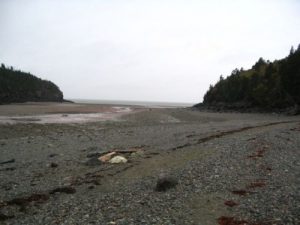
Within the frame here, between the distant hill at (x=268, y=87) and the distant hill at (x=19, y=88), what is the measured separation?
9525cm

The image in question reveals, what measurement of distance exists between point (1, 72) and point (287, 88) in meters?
137

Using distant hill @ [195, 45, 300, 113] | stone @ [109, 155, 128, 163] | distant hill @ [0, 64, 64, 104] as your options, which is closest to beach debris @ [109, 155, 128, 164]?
stone @ [109, 155, 128, 163]

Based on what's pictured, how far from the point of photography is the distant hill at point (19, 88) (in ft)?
487

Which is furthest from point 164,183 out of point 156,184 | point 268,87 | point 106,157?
point 268,87

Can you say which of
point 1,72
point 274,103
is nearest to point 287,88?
point 274,103

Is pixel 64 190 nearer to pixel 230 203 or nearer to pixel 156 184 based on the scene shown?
pixel 156 184

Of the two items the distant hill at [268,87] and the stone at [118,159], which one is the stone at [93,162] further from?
the distant hill at [268,87]

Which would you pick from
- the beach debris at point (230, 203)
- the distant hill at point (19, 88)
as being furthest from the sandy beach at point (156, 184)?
the distant hill at point (19, 88)

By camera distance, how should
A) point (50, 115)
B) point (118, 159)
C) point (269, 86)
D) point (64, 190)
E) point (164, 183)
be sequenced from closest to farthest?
point (164, 183) < point (64, 190) < point (118, 159) < point (50, 115) < point (269, 86)

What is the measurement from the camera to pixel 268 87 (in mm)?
88438

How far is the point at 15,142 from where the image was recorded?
32.7m

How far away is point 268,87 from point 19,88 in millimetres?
124568

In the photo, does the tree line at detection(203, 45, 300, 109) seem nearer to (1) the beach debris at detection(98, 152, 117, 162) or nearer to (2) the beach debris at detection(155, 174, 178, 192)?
(1) the beach debris at detection(98, 152, 117, 162)

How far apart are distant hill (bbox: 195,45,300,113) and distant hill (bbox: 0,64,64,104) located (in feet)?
313
